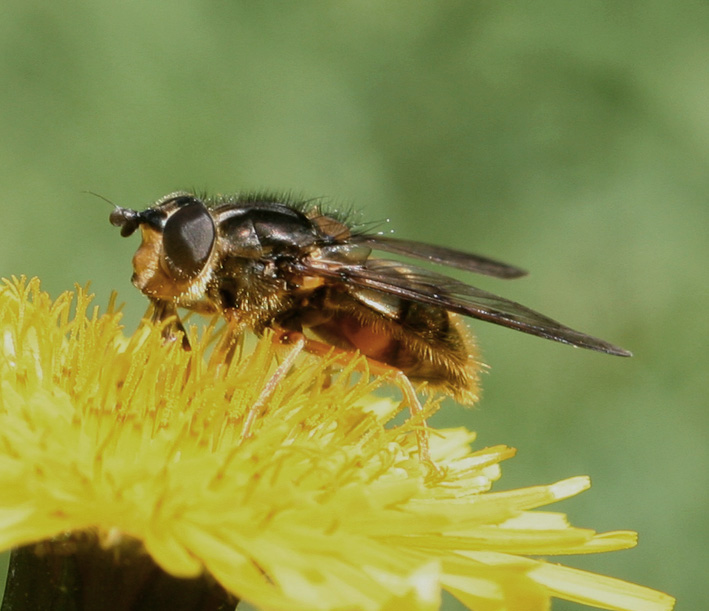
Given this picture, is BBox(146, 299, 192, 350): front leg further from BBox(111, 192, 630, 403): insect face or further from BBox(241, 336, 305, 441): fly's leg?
BBox(241, 336, 305, 441): fly's leg

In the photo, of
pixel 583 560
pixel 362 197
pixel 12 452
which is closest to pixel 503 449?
pixel 12 452

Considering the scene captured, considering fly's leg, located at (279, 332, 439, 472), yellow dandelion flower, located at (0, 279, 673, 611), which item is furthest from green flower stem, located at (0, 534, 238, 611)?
fly's leg, located at (279, 332, 439, 472)

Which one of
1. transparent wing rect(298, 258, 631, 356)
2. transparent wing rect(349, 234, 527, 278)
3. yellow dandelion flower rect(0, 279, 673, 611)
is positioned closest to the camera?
yellow dandelion flower rect(0, 279, 673, 611)

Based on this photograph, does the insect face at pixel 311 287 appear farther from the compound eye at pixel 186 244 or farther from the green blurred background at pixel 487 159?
the green blurred background at pixel 487 159

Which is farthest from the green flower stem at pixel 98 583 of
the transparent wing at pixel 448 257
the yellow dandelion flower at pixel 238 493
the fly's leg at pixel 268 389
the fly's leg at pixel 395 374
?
the transparent wing at pixel 448 257

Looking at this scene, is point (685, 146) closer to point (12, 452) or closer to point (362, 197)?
point (362, 197)

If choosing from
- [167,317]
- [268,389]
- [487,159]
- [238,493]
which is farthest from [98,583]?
[487,159]
